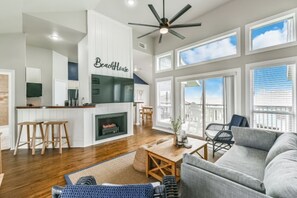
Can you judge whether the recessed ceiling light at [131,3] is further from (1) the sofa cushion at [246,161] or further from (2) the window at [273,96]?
(1) the sofa cushion at [246,161]

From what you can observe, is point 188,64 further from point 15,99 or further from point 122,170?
point 15,99

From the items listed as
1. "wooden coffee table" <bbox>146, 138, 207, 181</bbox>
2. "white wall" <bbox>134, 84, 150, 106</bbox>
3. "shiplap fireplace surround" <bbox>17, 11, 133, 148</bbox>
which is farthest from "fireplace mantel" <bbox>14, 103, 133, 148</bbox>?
"white wall" <bbox>134, 84, 150, 106</bbox>

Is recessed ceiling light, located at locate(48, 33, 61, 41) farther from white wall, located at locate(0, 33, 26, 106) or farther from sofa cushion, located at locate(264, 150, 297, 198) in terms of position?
sofa cushion, located at locate(264, 150, 297, 198)

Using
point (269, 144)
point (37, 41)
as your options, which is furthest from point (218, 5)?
point (37, 41)

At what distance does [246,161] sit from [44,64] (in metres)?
6.45

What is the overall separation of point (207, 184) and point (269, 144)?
177cm

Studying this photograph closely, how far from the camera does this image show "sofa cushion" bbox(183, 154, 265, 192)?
95cm

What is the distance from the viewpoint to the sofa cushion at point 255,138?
87.1 inches

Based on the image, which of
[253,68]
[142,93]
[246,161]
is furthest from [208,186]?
[142,93]

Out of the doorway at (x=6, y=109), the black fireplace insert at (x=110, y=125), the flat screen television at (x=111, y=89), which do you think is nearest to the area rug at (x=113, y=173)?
Result: the black fireplace insert at (x=110, y=125)

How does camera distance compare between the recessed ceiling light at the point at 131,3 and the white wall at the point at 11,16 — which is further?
the recessed ceiling light at the point at 131,3

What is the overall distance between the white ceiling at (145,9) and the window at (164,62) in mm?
1358

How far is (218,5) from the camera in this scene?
153 inches

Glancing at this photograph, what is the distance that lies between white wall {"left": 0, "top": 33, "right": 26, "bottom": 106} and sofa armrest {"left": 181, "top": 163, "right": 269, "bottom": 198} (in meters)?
4.48
